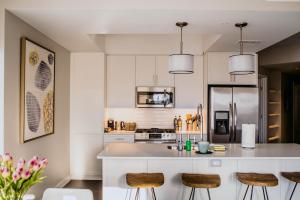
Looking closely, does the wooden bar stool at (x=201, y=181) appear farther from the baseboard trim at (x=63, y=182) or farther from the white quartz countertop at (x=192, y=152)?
the baseboard trim at (x=63, y=182)

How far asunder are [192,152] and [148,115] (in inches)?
97.4

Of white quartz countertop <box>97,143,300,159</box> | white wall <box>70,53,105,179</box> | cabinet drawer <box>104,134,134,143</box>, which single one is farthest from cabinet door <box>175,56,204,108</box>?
white quartz countertop <box>97,143,300,159</box>

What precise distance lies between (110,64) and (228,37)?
2.41 metres

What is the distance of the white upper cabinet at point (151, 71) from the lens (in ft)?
18.3

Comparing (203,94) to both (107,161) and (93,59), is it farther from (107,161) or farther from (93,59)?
(107,161)

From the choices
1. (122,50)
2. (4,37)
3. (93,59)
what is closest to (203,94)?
(122,50)

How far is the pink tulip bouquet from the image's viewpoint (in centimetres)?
149

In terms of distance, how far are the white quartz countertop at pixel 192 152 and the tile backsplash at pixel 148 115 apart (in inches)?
75.2

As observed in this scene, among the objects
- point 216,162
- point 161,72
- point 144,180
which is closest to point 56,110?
point 161,72

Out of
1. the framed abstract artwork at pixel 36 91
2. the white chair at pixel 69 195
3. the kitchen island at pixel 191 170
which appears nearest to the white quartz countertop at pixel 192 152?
the kitchen island at pixel 191 170

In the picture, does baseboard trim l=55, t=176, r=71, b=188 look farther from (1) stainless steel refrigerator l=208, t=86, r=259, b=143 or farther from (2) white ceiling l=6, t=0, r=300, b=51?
(1) stainless steel refrigerator l=208, t=86, r=259, b=143

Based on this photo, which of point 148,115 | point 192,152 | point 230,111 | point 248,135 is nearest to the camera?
point 192,152

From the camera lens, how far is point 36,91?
3713 millimetres

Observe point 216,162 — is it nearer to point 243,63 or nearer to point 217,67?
point 243,63
